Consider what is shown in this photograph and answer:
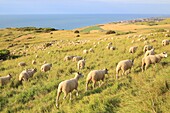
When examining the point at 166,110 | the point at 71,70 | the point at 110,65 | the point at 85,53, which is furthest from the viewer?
the point at 85,53

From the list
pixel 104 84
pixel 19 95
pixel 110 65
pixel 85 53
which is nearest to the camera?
pixel 104 84

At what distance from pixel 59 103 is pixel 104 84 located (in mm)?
2186

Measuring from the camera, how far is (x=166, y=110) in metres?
5.20

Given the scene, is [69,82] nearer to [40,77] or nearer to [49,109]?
[49,109]

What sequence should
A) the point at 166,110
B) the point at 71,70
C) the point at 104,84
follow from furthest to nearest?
the point at 71,70, the point at 104,84, the point at 166,110

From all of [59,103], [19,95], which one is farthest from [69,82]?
[19,95]

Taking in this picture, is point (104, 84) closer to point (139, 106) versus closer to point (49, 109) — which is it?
point (49, 109)

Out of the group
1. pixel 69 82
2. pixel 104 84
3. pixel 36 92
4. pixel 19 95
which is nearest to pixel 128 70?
pixel 104 84

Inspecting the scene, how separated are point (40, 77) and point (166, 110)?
1096cm

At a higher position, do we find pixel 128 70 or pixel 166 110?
pixel 166 110

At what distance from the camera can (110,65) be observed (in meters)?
14.7

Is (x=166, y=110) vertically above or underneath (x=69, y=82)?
above

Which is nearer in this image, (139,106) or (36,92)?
(139,106)

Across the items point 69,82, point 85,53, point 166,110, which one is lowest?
point 85,53
